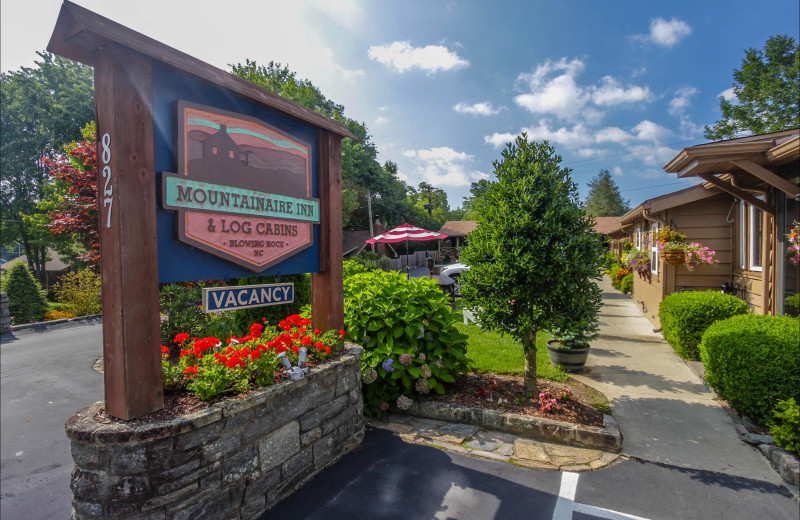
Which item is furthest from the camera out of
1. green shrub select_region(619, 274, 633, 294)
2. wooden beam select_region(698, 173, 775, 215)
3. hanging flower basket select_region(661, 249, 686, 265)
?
green shrub select_region(619, 274, 633, 294)

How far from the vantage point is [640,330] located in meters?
7.68

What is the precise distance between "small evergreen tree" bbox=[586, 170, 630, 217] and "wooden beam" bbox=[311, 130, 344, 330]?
53219mm

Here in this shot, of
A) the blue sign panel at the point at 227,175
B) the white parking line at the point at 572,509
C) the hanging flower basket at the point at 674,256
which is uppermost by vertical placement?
the blue sign panel at the point at 227,175

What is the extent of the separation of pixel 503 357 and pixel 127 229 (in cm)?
505

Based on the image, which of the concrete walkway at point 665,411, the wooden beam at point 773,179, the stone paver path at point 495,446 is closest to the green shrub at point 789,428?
the concrete walkway at point 665,411

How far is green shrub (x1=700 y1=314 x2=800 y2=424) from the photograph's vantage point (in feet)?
10.3

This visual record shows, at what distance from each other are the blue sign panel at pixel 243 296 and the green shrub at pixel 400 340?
1.10m

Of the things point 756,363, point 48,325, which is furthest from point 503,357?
point 48,325

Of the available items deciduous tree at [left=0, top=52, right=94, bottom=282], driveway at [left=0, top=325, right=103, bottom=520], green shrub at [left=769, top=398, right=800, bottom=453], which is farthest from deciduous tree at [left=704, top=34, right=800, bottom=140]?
deciduous tree at [left=0, top=52, right=94, bottom=282]

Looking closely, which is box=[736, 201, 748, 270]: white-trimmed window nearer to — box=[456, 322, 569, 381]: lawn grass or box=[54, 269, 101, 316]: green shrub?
box=[456, 322, 569, 381]: lawn grass

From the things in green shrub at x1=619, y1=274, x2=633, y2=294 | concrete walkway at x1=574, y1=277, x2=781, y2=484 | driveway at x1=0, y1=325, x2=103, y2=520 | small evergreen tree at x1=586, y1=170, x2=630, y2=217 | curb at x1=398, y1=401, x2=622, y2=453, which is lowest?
driveway at x1=0, y1=325, x2=103, y2=520

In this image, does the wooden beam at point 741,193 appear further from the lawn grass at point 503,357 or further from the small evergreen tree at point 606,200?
the small evergreen tree at point 606,200

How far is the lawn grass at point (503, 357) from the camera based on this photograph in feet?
16.3

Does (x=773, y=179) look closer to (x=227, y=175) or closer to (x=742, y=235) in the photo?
(x=742, y=235)
